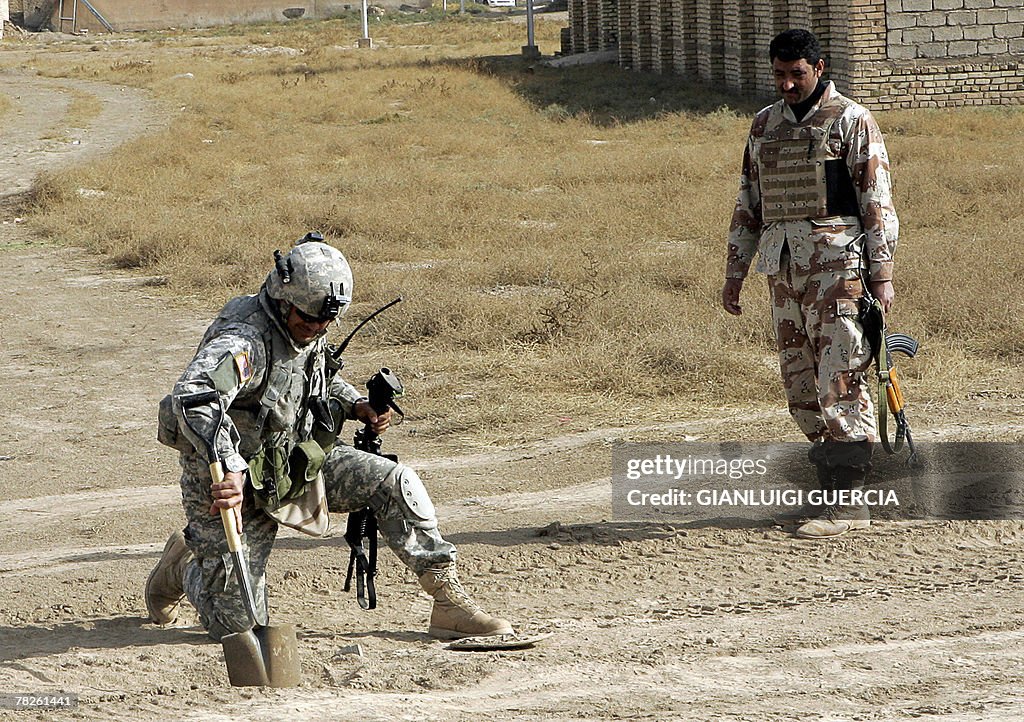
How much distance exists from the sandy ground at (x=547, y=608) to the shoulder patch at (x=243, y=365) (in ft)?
2.94

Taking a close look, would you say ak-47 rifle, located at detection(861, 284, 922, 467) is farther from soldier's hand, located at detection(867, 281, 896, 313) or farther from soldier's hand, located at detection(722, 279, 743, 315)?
soldier's hand, located at detection(722, 279, 743, 315)

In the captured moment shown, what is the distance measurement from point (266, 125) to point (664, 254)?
11.7 m

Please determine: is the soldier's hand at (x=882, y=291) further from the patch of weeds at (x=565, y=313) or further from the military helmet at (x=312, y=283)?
the patch of weeds at (x=565, y=313)

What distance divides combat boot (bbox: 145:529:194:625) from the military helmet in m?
0.94

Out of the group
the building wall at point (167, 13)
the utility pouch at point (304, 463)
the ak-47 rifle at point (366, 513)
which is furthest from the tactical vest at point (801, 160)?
the building wall at point (167, 13)

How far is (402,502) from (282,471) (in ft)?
1.25

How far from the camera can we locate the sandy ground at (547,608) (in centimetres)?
378

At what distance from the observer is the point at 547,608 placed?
461 centimetres

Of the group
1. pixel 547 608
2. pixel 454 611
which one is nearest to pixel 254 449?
pixel 454 611

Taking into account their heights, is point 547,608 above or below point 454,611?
below

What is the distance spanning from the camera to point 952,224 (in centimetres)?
1177

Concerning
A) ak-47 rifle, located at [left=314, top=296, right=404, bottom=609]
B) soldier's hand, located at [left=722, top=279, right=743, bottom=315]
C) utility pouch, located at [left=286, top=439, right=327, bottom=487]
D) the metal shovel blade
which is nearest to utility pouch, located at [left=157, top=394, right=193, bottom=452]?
utility pouch, located at [left=286, top=439, right=327, bottom=487]

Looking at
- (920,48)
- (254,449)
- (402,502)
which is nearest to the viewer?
(254,449)

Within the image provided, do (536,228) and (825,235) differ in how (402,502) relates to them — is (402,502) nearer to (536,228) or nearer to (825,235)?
(825,235)
